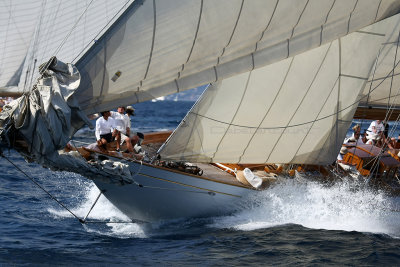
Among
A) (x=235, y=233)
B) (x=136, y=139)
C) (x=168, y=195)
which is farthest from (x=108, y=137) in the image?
(x=235, y=233)

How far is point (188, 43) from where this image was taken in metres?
8.56

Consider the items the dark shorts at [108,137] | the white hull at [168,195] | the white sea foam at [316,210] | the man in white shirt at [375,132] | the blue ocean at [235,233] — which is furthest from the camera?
the man in white shirt at [375,132]

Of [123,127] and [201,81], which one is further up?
[201,81]

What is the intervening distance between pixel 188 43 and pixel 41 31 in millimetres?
2039

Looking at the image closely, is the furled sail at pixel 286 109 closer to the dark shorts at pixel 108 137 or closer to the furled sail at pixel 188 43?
the dark shorts at pixel 108 137

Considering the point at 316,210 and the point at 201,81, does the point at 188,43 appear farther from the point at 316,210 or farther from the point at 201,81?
the point at 316,210

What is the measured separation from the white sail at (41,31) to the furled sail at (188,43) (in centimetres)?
26

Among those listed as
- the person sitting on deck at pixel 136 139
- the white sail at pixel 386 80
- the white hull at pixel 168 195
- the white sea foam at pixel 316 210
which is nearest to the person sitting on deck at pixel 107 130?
the person sitting on deck at pixel 136 139

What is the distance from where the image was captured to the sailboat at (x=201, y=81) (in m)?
8.05

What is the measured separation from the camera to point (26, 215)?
13141 millimetres

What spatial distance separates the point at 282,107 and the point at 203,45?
12.4 ft

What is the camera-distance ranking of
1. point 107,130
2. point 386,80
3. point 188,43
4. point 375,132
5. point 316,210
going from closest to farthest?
1. point 188,43
2. point 107,130
3. point 316,210
4. point 386,80
5. point 375,132

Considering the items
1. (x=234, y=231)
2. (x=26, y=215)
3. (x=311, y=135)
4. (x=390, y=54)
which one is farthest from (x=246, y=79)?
(x=26, y=215)

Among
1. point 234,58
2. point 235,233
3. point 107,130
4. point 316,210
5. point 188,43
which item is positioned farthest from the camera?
point 316,210
